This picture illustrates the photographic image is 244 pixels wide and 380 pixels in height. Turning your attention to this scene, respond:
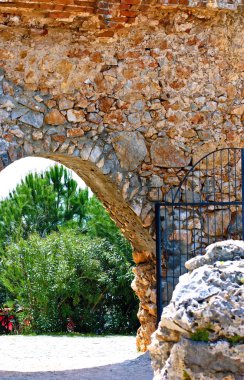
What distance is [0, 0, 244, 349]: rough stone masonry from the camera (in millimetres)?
7516

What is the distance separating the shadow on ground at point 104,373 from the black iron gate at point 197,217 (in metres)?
0.60

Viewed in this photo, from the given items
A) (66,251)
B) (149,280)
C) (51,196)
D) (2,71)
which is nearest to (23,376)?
(149,280)

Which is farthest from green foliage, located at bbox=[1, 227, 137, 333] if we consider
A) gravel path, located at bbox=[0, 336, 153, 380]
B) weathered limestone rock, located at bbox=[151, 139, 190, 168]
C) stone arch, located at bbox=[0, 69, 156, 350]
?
weathered limestone rock, located at bbox=[151, 139, 190, 168]

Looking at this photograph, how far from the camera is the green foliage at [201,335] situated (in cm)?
326

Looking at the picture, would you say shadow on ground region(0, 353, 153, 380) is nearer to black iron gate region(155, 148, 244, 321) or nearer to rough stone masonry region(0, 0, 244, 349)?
black iron gate region(155, 148, 244, 321)

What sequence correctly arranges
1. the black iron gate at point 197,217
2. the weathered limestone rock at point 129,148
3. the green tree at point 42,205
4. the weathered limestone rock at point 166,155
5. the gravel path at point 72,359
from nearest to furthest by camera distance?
the gravel path at point 72,359, the weathered limestone rock at point 129,148, the weathered limestone rock at point 166,155, the black iron gate at point 197,217, the green tree at point 42,205

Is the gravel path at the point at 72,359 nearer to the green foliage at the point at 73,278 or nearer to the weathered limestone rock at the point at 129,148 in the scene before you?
the green foliage at the point at 73,278

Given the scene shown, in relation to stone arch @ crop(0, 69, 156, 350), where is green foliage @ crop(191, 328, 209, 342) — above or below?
below

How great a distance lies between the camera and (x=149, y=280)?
28.4 feet

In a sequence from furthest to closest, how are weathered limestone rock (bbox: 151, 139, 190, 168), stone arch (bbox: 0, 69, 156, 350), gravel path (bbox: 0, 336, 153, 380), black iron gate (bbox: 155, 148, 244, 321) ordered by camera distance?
black iron gate (bbox: 155, 148, 244, 321)
weathered limestone rock (bbox: 151, 139, 190, 168)
gravel path (bbox: 0, 336, 153, 380)
stone arch (bbox: 0, 69, 156, 350)

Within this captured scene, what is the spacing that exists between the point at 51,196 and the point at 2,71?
262 inches

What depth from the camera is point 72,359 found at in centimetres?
938

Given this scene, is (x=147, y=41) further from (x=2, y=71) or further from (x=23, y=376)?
(x=23, y=376)

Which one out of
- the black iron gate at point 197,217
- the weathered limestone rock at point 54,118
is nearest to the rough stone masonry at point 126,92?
the weathered limestone rock at point 54,118
